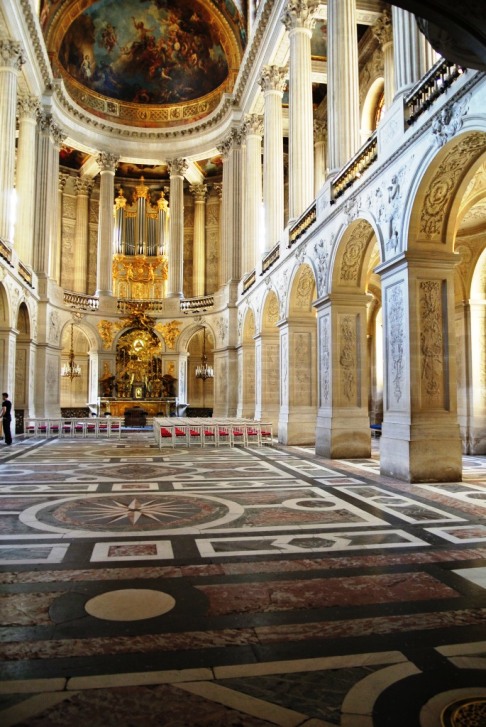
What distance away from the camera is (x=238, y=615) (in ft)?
11.9

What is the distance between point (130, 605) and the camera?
3801 millimetres

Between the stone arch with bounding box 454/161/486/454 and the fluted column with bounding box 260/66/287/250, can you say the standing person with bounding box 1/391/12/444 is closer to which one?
the fluted column with bounding box 260/66/287/250

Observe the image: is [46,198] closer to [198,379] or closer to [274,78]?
[274,78]

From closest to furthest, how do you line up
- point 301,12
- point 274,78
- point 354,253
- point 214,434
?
1. point 354,253
2. point 214,434
3. point 301,12
4. point 274,78

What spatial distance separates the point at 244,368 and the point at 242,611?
844 inches

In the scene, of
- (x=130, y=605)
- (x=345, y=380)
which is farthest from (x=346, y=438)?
(x=130, y=605)

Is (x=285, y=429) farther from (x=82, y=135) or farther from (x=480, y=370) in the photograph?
(x=82, y=135)

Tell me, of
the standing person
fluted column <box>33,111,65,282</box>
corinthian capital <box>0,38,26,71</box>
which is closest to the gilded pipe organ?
fluted column <box>33,111,65,282</box>

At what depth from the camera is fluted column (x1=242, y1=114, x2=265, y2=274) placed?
82.7ft

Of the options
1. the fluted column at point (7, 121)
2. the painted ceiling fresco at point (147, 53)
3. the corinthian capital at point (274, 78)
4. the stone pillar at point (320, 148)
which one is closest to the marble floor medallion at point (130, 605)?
the fluted column at point (7, 121)

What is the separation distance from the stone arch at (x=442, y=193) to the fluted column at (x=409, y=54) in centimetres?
200

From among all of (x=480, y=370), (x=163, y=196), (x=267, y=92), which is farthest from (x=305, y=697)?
(x=163, y=196)

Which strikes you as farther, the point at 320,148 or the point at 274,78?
the point at 320,148

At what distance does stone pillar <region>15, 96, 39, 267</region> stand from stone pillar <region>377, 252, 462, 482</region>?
1799 cm
